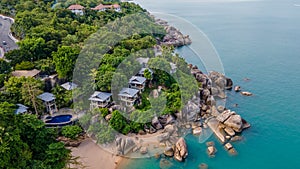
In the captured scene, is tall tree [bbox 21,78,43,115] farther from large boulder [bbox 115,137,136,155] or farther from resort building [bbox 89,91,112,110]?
large boulder [bbox 115,137,136,155]

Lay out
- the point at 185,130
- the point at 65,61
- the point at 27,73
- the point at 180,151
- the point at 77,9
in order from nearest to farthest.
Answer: the point at 180,151 → the point at 185,130 → the point at 65,61 → the point at 27,73 → the point at 77,9

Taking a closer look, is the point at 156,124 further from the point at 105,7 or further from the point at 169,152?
the point at 105,7

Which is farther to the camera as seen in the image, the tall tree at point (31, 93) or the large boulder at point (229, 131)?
the large boulder at point (229, 131)

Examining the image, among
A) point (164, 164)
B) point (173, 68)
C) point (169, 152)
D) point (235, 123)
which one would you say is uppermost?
point (173, 68)

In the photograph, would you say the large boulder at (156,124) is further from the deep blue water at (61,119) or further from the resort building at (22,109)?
the resort building at (22,109)

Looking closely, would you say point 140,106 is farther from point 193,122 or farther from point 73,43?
point 73,43

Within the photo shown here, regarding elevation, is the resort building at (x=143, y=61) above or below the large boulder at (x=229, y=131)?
above

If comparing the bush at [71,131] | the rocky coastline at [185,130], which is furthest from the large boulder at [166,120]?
the bush at [71,131]

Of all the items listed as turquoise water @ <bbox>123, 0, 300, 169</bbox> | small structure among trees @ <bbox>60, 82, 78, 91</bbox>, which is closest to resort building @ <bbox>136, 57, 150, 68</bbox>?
small structure among trees @ <bbox>60, 82, 78, 91</bbox>

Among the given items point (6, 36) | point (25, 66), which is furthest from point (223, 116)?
point (6, 36)
